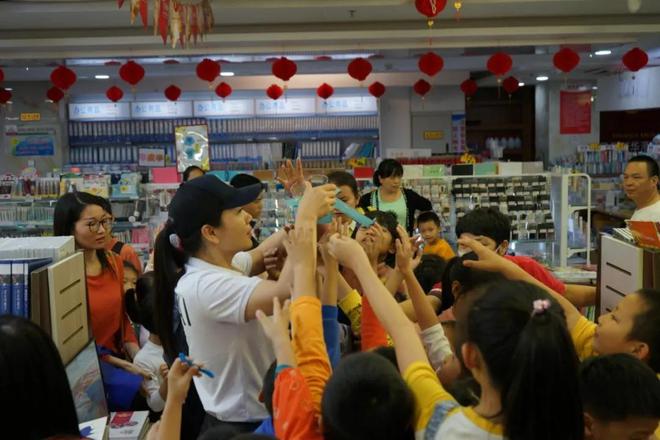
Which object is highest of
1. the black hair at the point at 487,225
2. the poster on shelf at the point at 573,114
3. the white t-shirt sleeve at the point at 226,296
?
the poster on shelf at the point at 573,114

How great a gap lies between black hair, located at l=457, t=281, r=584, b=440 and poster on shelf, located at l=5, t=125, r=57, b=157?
12824mm

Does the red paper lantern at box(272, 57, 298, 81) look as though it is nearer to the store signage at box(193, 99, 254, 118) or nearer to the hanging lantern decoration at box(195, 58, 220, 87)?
the hanging lantern decoration at box(195, 58, 220, 87)

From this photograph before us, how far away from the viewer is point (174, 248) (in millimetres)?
2021

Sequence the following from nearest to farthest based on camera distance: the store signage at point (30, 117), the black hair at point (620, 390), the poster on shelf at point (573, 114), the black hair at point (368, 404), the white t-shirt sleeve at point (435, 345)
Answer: the black hair at point (368, 404) < the black hair at point (620, 390) < the white t-shirt sleeve at point (435, 345) < the store signage at point (30, 117) < the poster on shelf at point (573, 114)

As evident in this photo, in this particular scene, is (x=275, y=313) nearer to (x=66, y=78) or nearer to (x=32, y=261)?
(x=32, y=261)

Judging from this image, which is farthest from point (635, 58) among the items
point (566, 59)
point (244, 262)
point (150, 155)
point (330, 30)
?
point (244, 262)

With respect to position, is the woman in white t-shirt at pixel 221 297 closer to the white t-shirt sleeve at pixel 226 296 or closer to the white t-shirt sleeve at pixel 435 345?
the white t-shirt sleeve at pixel 226 296

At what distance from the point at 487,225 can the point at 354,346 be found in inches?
33.9

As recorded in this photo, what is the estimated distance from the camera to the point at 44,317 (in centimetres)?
212

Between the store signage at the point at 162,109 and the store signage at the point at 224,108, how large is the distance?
17 centimetres

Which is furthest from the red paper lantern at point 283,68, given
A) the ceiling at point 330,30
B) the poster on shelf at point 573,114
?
the poster on shelf at point 573,114

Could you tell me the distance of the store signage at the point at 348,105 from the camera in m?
12.9

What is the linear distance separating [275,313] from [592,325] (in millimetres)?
1054

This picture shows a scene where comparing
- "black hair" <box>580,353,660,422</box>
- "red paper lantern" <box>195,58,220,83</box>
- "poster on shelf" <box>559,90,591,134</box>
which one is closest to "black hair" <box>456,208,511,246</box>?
A: "black hair" <box>580,353,660,422</box>
